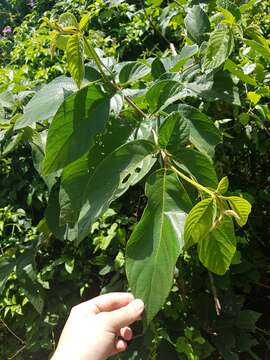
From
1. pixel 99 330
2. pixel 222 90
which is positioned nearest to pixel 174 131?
pixel 222 90

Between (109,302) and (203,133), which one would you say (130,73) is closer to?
(203,133)

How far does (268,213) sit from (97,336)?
0.97 meters

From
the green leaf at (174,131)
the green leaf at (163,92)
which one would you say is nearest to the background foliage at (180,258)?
the green leaf at (163,92)

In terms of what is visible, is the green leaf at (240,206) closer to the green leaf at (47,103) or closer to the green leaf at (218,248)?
the green leaf at (218,248)

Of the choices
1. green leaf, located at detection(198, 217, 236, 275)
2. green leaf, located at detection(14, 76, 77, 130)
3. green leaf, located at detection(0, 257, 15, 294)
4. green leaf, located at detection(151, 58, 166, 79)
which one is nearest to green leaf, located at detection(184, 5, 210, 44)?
green leaf, located at detection(151, 58, 166, 79)

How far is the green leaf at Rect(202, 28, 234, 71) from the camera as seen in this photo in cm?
104

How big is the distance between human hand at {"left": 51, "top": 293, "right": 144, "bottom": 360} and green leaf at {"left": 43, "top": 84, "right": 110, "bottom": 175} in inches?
11.3

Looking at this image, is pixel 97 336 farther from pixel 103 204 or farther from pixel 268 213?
pixel 268 213

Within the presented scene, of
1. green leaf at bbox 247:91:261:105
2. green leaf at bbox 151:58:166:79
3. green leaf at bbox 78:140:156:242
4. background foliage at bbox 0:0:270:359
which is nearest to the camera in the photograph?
green leaf at bbox 78:140:156:242

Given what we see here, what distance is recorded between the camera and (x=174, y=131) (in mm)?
914

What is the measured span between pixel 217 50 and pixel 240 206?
415 millimetres

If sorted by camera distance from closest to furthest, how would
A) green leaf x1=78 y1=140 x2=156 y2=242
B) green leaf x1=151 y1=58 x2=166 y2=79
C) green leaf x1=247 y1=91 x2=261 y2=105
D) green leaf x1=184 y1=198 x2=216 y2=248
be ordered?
green leaf x1=184 y1=198 x2=216 y2=248
green leaf x1=78 y1=140 x2=156 y2=242
green leaf x1=151 y1=58 x2=166 y2=79
green leaf x1=247 y1=91 x2=261 y2=105

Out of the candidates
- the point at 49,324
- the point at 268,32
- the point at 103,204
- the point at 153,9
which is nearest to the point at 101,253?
the point at 49,324

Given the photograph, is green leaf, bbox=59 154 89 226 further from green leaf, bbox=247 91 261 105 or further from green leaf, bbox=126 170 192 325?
green leaf, bbox=247 91 261 105
